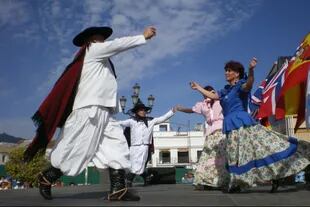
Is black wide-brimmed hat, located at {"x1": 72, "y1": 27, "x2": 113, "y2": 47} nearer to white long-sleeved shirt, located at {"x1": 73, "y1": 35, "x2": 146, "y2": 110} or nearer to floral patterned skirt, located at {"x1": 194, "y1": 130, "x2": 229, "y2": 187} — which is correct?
white long-sleeved shirt, located at {"x1": 73, "y1": 35, "x2": 146, "y2": 110}

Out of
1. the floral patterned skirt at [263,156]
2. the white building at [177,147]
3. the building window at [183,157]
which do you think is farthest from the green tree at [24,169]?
the floral patterned skirt at [263,156]

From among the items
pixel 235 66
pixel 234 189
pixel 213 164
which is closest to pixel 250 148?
pixel 234 189

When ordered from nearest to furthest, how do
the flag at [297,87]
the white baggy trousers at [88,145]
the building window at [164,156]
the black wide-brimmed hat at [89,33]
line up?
the white baggy trousers at [88,145] < the black wide-brimmed hat at [89,33] < the flag at [297,87] < the building window at [164,156]

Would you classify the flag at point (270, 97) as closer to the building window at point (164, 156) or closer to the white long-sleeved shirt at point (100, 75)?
the white long-sleeved shirt at point (100, 75)

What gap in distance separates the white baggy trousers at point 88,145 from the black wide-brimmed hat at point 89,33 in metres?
0.96

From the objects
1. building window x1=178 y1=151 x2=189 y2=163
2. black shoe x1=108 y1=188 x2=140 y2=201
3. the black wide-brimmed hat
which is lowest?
black shoe x1=108 y1=188 x2=140 y2=201

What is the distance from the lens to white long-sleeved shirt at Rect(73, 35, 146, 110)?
497 cm

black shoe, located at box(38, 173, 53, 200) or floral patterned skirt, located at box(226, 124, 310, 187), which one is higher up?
floral patterned skirt, located at box(226, 124, 310, 187)

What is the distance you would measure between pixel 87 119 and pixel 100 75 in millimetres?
562

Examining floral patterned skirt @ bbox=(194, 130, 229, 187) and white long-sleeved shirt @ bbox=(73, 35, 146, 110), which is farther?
floral patterned skirt @ bbox=(194, 130, 229, 187)

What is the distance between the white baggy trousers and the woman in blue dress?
1.81m

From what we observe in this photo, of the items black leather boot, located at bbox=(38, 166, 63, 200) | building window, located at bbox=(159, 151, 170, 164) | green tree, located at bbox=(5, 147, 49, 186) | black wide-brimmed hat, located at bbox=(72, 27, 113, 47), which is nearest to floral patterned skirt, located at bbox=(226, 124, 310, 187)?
black wide-brimmed hat, located at bbox=(72, 27, 113, 47)

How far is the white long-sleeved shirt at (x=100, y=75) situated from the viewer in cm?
497

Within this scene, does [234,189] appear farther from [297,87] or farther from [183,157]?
[183,157]
